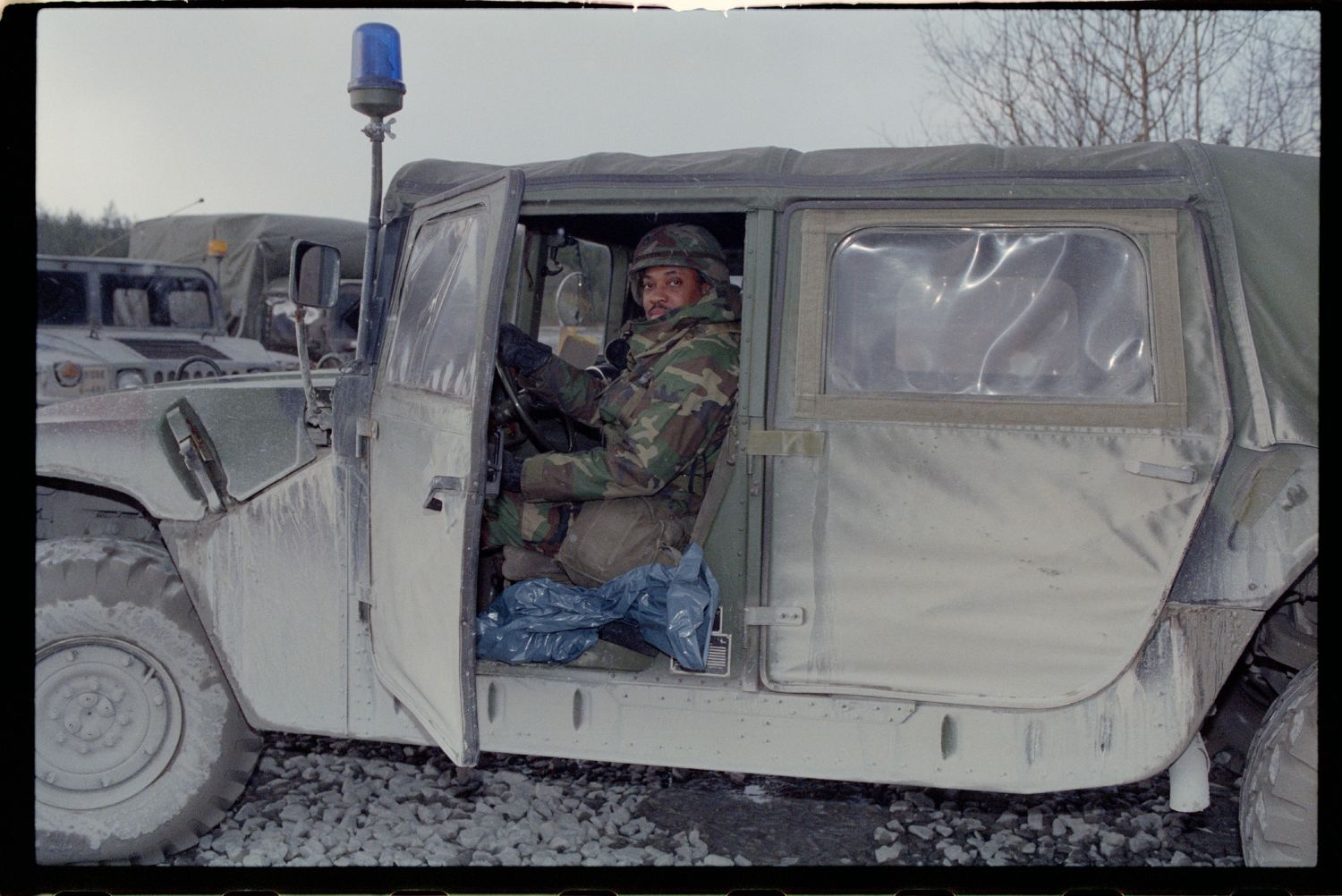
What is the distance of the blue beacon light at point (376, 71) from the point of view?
330 cm

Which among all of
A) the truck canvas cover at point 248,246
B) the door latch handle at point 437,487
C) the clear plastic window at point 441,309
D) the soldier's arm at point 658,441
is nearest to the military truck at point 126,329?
the truck canvas cover at point 248,246

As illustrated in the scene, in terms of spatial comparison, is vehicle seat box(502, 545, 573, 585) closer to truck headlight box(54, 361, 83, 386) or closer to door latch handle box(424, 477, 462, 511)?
door latch handle box(424, 477, 462, 511)

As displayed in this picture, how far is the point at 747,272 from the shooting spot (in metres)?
3.08

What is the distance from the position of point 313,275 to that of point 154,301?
8.46m

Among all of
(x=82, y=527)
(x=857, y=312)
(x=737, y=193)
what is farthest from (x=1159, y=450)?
(x=82, y=527)

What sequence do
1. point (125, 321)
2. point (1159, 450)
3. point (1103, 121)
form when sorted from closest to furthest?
point (1159, 450) < point (125, 321) < point (1103, 121)

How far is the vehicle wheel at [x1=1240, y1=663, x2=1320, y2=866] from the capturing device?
2.80 metres

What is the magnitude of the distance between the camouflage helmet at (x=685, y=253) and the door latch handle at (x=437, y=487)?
1.12 m

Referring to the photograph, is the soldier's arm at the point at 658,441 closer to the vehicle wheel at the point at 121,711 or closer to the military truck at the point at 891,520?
the military truck at the point at 891,520

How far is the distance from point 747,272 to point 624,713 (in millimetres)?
1250

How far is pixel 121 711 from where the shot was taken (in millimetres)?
3400

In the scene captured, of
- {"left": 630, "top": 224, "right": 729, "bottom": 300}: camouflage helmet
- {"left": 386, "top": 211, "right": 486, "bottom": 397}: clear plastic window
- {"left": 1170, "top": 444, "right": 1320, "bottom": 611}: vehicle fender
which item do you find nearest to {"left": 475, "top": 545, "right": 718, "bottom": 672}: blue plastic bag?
{"left": 386, "top": 211, "right": 486, "bottom": 397}: clear plastic window

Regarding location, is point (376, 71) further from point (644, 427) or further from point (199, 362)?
point (199, 362)

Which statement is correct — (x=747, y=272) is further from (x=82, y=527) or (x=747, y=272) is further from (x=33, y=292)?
(x=82, y=527)
